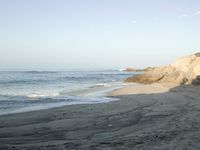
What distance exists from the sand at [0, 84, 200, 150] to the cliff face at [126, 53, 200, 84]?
20.2 metres

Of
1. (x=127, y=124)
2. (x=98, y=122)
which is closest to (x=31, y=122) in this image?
(x=98, y=122)

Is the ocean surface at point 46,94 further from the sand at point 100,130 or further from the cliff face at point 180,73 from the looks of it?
the cliff face at point 180,73

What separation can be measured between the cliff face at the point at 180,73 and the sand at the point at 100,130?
20.2 meters

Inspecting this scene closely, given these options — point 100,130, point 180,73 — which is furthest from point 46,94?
point 180,73

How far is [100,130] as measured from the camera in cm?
1005

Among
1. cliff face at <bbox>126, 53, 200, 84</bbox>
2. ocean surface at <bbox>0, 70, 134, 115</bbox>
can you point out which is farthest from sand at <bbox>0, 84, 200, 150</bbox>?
cliff face at <bbox>126, 53, 200, 84</bbox>

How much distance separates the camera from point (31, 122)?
11.9 m

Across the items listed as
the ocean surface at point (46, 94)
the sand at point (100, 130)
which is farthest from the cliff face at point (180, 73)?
the sand at point (100, 130)

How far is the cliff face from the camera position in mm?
33953

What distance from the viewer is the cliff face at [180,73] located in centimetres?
3395

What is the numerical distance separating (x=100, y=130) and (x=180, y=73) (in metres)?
27.7

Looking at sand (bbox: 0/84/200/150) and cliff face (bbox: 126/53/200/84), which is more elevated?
cliff face (bbox: 126/53/200/84)

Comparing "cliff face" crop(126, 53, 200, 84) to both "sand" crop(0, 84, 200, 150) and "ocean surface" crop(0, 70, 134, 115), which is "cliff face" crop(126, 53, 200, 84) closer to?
"ocean surface" crop(0, 70, 134, 115)

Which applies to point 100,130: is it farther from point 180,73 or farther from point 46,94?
point 180,73
